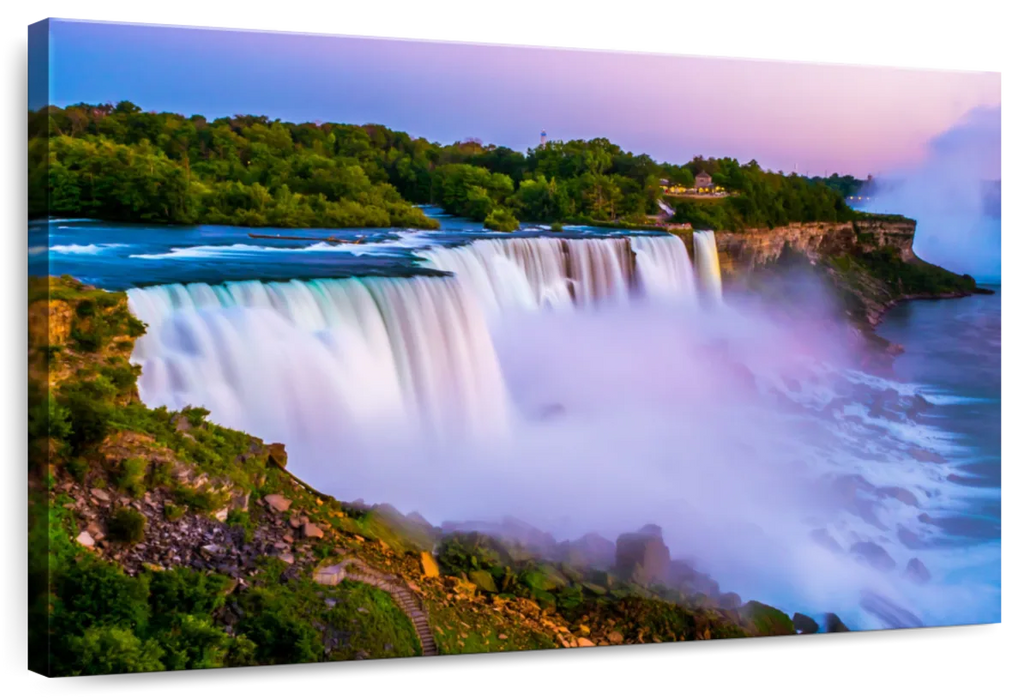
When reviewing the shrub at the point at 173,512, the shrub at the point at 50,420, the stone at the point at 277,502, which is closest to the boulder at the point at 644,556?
the stone at the point at 277,502

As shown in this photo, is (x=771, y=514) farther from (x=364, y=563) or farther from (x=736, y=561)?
(x=364, y=563)

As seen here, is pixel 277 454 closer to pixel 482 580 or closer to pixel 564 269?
pixel 482 580

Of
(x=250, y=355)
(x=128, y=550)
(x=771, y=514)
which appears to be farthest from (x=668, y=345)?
(x=128, y=550)

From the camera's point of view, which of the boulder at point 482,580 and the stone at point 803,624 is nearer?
the boulder at point 482,580

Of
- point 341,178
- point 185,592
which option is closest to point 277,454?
point 185,592

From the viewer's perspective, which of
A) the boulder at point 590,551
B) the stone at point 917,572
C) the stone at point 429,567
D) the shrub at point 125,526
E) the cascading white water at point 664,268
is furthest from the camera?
the stone at point 917,572

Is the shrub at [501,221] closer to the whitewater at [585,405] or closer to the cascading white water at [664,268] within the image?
the whitewater at [585,405]
